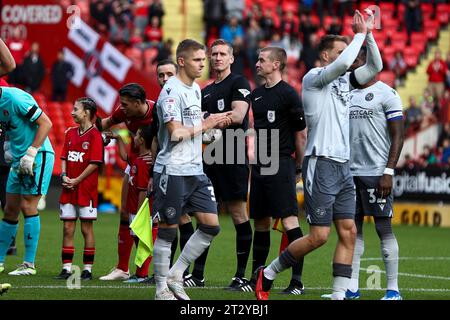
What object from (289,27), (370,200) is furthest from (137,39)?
(370,200)

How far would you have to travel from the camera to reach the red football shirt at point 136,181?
40.6ft

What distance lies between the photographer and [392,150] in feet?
35.4

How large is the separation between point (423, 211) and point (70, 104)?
10.2 metres

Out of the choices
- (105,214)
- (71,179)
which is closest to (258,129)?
(71,179)

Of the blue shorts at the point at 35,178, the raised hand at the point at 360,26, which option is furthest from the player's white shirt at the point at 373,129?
the blue shorts at the point at 35,178

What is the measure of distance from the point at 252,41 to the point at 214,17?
73.9 inches

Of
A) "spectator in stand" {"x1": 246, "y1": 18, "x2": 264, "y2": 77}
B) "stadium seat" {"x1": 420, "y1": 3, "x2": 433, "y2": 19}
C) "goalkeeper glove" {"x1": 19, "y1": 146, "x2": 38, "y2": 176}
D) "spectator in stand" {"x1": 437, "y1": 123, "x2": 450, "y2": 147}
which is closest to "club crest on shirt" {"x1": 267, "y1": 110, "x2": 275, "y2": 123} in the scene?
"goalkeeper glove" {"x1": 19, "y1": 146, "x2": 38, "y2": 176}

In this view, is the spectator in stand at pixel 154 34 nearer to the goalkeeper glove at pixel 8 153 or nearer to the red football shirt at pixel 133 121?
the goalkeeper glove at pixel 8 153

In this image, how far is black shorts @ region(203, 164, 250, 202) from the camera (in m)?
11.9

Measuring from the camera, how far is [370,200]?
11000mm

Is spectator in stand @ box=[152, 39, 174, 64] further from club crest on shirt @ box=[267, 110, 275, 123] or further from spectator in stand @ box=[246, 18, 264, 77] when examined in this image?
club crest on shirt @ box=[267, 110, 275, 123]

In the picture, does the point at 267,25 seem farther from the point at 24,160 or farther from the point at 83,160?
the point at 24,160

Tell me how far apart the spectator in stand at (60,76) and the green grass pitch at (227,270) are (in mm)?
8871
